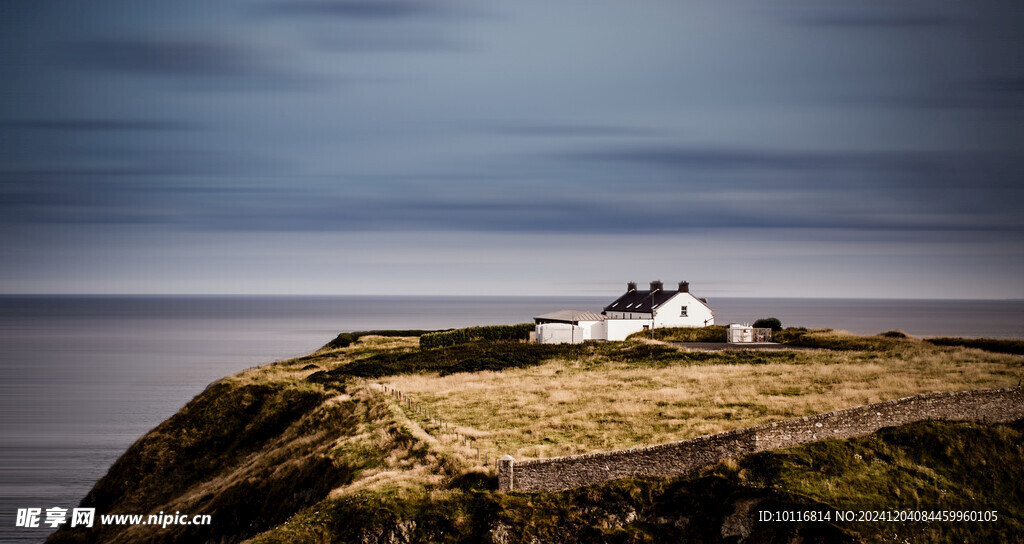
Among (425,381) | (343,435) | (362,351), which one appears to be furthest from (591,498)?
(362,351)

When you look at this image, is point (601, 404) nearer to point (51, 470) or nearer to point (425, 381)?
point (425, 381)

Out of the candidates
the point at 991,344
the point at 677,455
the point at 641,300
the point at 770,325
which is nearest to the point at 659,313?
the point at 641,300

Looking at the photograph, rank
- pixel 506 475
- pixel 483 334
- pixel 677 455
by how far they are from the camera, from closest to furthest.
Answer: pixel 506 475
pixel 677 455
pixel 483 334

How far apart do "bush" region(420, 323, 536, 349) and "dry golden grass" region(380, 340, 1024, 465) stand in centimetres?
2279

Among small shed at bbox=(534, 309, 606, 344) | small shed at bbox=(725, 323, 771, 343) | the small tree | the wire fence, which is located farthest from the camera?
small shed at bbox=(534, 309, 606, 344)

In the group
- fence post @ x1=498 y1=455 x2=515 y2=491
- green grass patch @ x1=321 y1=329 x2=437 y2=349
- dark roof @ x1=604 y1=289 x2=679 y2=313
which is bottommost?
fence post @ x1=498 y1=455 x2=515 y2=491

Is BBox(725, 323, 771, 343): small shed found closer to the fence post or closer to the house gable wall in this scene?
the house gable wall

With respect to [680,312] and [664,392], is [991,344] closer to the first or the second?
[680,312]

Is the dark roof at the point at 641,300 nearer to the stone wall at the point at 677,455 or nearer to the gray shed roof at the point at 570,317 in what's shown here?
the gray shed roof at the point at 570,317

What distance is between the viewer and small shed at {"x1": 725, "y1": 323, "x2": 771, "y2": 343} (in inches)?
2729

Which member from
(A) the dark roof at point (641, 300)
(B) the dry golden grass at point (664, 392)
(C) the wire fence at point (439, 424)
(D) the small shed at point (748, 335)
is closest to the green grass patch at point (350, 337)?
(A) the dark roof at point (641, 300)

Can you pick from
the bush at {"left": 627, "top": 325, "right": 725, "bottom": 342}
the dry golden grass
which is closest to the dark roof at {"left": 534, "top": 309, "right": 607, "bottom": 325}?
the bush at {"left": 627, "top": 325, "right": 725, "bottom": 342}

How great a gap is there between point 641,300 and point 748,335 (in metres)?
16.4

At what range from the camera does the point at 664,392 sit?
4038cm
